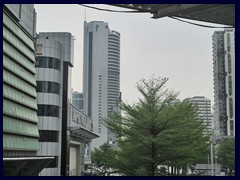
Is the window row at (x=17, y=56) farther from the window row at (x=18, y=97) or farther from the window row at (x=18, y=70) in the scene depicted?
the window row at (x=18, y=97)

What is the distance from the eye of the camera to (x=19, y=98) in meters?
27.6

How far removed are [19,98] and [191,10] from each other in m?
21.1

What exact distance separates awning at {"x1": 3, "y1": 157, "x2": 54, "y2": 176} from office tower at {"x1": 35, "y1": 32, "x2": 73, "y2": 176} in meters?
2.12

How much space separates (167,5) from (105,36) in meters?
28.8

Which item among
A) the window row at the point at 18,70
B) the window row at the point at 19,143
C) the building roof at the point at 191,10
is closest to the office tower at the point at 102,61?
the window row at the point at 19,143

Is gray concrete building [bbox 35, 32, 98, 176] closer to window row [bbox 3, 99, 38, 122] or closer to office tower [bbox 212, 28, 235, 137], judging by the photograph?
window row [bbox 3, 99, 38, 122]

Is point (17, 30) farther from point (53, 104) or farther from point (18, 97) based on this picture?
point (53, 104)

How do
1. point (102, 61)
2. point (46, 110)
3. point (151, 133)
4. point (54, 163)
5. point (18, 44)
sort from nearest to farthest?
1. point (151, 133)
2. point (18, 44)
3. point (54, 163)
4. point (46, 110)
5. point (102, 61)

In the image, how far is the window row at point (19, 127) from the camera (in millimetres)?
24706

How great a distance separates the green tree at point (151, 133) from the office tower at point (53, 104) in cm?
1613

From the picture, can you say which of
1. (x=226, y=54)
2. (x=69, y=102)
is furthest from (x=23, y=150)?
(x=226, y=54)

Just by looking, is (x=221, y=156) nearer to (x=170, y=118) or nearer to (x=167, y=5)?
(x=170, y=118)

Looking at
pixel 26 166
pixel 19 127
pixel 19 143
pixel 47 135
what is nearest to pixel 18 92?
pixel 19 127

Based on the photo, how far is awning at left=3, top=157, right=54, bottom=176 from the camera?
24000 mm
